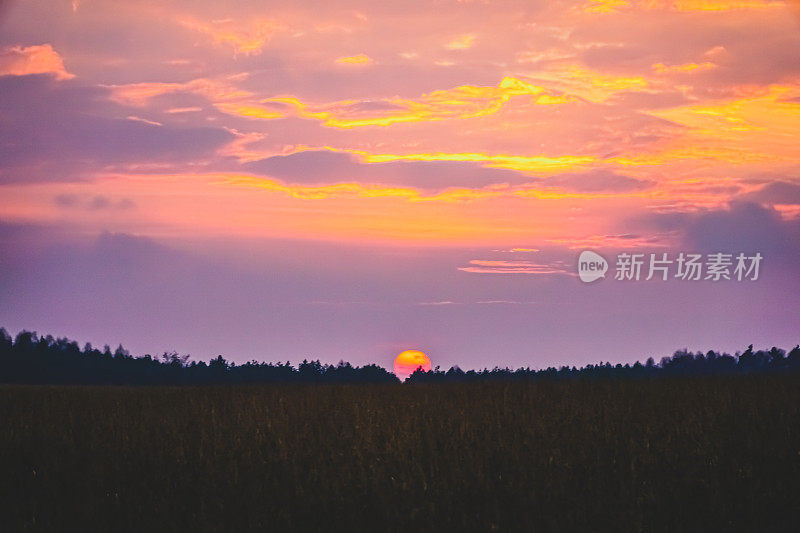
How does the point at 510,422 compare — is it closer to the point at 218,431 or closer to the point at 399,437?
the point at 399,437

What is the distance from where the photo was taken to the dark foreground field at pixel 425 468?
20.7ft

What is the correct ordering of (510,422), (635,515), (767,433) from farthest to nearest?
(510,422) → (767,433) → (635,515)

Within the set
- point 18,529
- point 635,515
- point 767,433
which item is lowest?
point 18,529

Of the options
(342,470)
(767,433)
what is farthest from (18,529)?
(767,433)

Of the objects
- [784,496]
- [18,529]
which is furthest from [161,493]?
[784,496]

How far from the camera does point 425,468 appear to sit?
7645 mm

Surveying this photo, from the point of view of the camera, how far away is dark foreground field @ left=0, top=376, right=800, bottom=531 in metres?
6.30

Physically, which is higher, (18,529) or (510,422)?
(510,422)

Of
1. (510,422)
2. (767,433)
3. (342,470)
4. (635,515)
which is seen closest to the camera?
(635,515)

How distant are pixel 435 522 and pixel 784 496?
2.91 metres

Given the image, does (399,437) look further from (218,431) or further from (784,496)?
(784,496)

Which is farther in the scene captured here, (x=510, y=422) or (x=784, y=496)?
(x=510, y=422)

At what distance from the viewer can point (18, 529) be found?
6754 mm

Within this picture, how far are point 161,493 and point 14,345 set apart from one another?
70.4 metres
